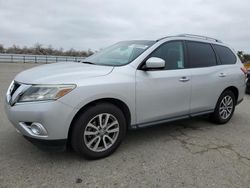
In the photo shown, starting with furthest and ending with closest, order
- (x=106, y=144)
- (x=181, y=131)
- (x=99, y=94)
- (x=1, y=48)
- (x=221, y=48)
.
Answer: (x=1, y=48) → (x=221, y=48) → (x=181, y=131) → (x=106, y=144) → (x=99, y=94)

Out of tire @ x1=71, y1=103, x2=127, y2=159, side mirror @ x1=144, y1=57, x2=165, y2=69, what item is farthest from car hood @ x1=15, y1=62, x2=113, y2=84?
side mirror @ x1=144, y1=57, x2=165, y2=69

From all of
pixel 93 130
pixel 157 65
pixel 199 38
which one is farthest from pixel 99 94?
pixel 199 38

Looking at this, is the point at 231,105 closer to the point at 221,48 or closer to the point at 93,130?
the point at 221,48

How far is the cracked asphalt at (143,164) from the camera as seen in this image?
8.56 ft

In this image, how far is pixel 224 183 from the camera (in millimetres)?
2637

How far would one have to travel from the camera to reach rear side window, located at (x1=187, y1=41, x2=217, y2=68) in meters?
4.12

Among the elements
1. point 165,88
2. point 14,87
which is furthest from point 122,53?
point 14,87

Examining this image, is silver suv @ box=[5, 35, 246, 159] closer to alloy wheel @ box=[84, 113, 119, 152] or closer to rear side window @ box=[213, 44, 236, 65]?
alloy wheel @ box=[84, 113, 119, 152]

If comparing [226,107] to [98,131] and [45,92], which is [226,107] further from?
[45,92]

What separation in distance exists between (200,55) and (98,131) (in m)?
2.44

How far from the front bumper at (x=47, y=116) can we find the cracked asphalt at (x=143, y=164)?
427 mm

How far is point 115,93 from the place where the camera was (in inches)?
120

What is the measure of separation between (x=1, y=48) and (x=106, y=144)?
4021 cm

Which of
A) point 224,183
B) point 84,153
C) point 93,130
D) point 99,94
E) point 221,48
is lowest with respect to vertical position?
point 224,183
